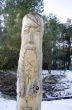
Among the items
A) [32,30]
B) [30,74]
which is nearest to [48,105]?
[30,74]

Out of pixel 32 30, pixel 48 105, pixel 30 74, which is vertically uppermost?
pixel 32 30

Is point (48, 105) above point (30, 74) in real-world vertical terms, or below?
below

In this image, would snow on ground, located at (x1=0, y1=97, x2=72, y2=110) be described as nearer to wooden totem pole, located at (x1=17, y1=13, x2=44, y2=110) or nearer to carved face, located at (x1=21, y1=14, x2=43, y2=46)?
wooden totem pole, located at (x1=17, y1=13, x2=44, y2=110)

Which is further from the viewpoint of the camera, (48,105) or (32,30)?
(48,105)

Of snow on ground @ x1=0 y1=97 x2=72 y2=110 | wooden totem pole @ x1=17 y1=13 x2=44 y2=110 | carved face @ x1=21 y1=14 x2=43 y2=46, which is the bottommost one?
snow on ground @ x1=0 y1=97 x2=72 y2=110

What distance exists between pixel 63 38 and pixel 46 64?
2.40 meters

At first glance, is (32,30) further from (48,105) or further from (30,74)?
(48,105)

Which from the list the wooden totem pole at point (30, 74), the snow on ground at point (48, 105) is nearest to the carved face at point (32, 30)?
the wooden totem pole at point (30, 74)

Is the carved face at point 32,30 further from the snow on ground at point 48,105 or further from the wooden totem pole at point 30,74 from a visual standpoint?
the snow on ground at point 48,105

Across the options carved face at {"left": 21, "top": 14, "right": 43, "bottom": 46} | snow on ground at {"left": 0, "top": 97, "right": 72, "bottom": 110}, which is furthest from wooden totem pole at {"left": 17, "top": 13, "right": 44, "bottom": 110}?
snow on ground at {"left": 0, "top": 97, "right": 72, "bottom": 110}

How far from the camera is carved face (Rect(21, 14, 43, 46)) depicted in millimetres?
3168

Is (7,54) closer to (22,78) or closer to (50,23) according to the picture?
(50,23)

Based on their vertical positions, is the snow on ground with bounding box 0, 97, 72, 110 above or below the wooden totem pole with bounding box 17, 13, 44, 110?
below

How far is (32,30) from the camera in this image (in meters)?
3.20
